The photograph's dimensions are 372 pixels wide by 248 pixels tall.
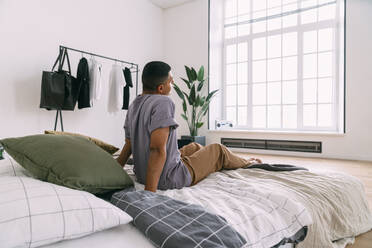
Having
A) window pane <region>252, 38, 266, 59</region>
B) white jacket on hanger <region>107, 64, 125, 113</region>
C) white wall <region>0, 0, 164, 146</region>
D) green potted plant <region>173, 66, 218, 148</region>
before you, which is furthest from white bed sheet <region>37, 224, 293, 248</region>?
window pane <region>252, 38, 266, 59</region>

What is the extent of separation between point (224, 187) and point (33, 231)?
811 millimetres

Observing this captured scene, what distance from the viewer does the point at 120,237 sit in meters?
0.65

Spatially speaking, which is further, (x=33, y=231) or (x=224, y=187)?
(x=224, y=187)

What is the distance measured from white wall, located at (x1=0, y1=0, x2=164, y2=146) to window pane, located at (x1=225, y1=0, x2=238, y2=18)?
1634mm

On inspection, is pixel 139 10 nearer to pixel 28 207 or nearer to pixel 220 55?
pixel 220 55

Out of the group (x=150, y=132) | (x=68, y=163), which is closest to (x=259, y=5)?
(x=150, y=132)

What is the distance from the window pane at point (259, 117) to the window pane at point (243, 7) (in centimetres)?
190

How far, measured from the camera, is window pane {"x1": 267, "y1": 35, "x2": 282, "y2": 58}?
470 cm

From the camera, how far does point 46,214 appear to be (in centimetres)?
59

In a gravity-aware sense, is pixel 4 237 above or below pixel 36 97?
below

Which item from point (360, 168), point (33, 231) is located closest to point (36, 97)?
point (33, 231)

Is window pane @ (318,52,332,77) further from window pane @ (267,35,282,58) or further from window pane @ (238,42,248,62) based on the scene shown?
window pane @ (238,42,248,62)

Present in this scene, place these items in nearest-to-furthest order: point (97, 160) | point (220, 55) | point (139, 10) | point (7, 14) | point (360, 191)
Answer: point (97, 160) → point (360, 191) → point (7, 14) → point (139, 10) → point (220, 55)

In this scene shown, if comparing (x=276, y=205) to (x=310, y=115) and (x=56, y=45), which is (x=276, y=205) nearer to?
(x=56, y=45)
